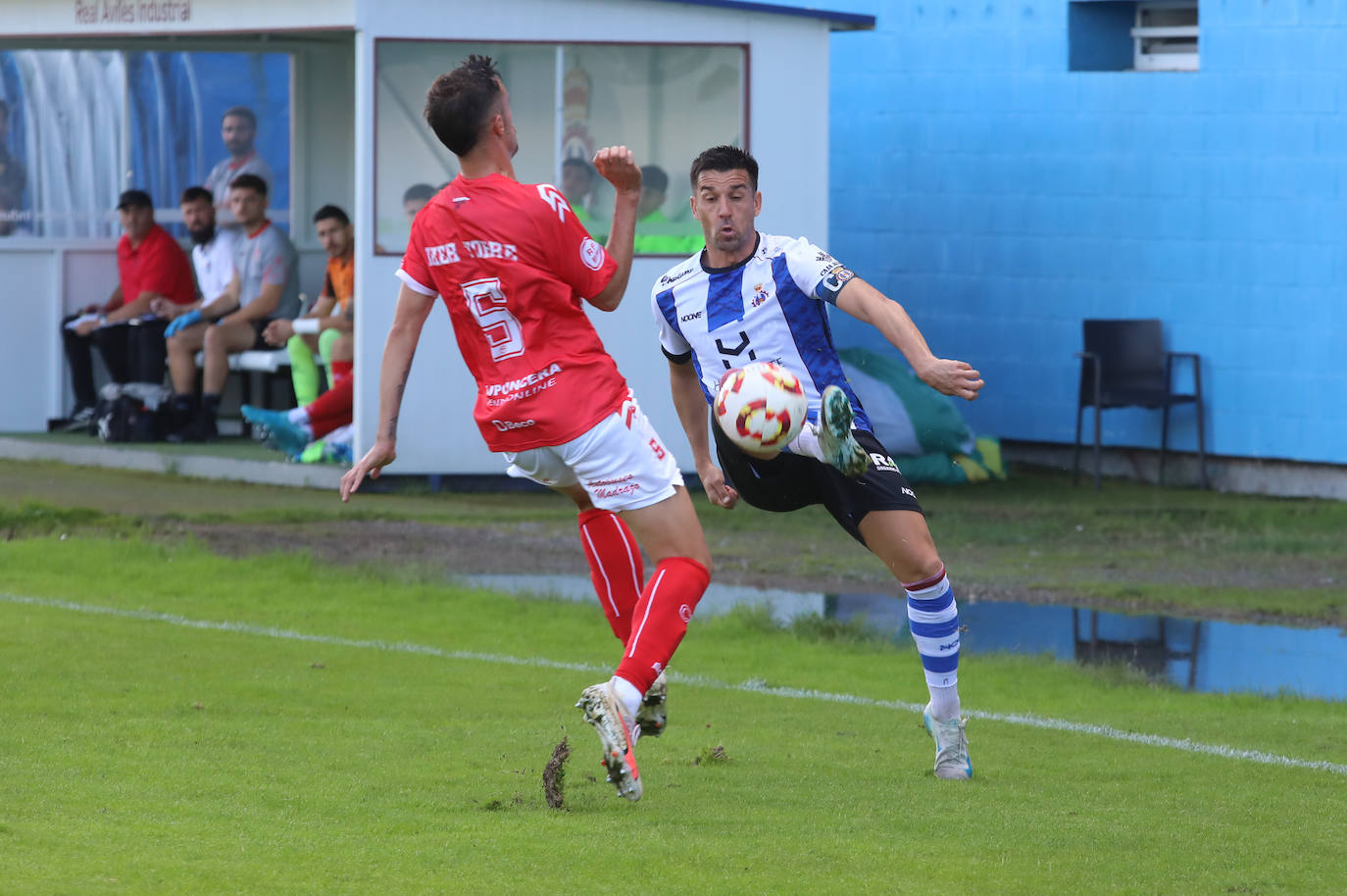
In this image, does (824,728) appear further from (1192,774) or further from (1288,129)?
(1288,129)

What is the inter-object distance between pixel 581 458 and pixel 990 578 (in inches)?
237

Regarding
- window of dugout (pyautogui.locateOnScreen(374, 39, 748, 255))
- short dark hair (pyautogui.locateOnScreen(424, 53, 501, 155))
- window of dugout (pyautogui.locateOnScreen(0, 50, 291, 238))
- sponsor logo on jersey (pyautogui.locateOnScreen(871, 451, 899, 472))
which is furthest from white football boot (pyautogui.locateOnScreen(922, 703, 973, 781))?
window of dugout (pyautogui.locateOnScreen(0, 50, 291, 238))

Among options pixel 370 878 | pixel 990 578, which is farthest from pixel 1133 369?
pixel 370 878

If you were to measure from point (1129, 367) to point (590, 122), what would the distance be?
483 cm

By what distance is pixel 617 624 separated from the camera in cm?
644

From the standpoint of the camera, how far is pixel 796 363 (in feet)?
20.7

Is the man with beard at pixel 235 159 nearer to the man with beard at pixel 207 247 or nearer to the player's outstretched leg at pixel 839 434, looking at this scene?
the man with beard at pixel 207 247

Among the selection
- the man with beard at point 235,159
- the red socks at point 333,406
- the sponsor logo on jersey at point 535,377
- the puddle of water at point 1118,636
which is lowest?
the puddle of water at point 1118,636

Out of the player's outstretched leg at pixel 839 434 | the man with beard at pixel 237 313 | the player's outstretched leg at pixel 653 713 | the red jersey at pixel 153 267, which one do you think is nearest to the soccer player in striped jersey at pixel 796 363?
the player's outstretched leg at pixel 839 434

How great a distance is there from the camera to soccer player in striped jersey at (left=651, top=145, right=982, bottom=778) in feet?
20.2

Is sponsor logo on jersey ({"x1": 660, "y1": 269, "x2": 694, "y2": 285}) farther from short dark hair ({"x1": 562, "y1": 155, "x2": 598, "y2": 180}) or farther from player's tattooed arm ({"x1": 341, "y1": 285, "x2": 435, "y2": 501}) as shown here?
short dark hair ({"x1": 562, "y1": 155, "x2": 598, "y2": 180})

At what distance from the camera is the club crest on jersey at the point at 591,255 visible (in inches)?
225

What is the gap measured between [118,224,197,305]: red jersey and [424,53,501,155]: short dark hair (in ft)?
38.3

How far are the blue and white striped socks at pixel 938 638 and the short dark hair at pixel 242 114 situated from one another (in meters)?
13.1
